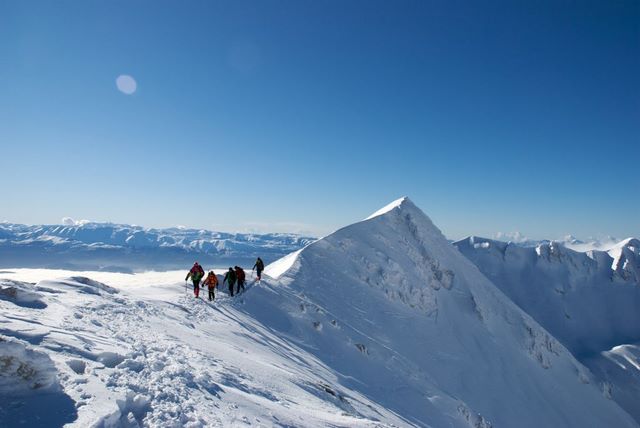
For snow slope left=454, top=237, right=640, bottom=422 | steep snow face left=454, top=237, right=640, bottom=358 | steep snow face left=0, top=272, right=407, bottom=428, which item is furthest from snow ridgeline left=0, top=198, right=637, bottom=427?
steep snow face left=454, top=237, right=640, bottom=358

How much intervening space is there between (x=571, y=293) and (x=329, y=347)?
663 feet

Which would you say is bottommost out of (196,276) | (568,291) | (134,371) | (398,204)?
(568,291)

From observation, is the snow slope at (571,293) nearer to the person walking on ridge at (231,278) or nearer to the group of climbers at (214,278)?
the group of climbers at (214,278)

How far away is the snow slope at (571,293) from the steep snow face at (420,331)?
10432 centimetres

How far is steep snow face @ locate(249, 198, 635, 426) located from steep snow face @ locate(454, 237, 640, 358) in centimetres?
10959

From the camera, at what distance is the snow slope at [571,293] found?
161125mm

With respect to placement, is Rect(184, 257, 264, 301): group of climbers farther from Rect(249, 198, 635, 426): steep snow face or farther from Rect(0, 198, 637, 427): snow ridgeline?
Rect(249, 198, 635, 426): steep snow face

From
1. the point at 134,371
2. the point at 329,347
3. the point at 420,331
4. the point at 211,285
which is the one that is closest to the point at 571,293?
the point at 420,331

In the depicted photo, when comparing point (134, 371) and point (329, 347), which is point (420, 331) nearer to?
point (329, 347)

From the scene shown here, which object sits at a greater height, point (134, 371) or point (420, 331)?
point (134, 371)

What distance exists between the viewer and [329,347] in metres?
29.4

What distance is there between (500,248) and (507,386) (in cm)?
16823

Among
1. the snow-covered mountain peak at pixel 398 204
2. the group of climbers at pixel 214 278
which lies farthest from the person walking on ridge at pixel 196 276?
the snow-covered mountain peak at pixel 398 204

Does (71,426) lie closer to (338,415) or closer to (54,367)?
(54,367)
